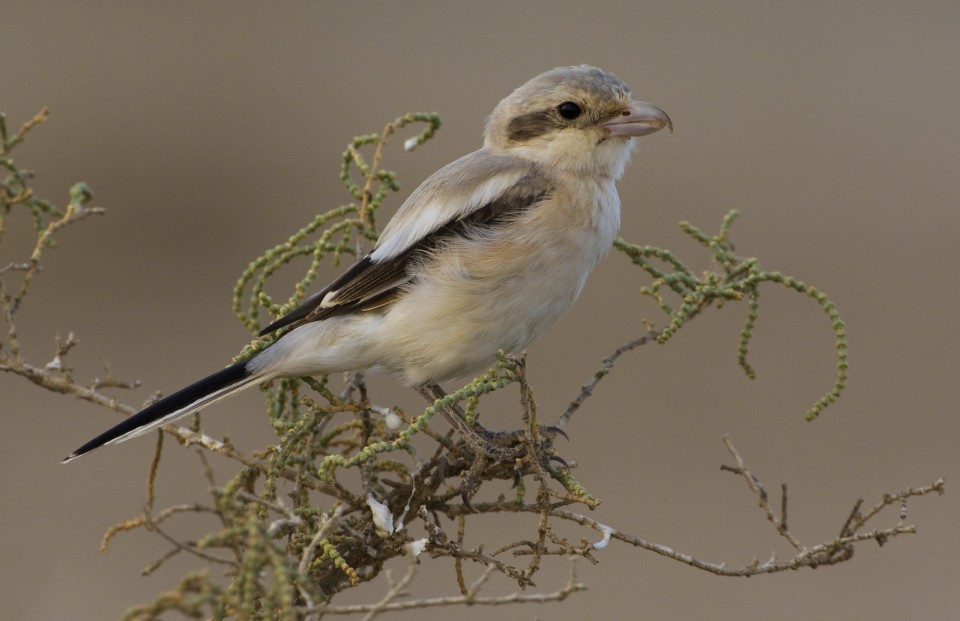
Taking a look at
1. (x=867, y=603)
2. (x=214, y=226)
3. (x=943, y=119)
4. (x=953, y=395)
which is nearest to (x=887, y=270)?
(x=953, y=395)

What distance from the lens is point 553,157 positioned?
128 inches

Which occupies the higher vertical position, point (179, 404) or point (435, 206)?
point (435, 206)

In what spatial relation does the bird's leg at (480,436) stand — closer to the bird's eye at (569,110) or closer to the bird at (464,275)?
the bird at (464,275)

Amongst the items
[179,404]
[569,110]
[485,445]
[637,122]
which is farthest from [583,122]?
[179,404]

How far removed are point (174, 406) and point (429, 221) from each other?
86cm

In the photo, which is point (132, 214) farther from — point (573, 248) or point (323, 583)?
point (323, 583)

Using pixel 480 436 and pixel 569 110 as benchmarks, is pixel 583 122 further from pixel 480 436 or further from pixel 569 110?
pixel 480 436

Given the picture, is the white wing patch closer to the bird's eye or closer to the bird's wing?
the bird's wing

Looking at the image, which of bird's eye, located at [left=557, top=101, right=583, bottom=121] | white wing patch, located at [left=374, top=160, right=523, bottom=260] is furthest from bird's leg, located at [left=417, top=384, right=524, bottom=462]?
bird's eye, located at [left=557, top=101, right=583, bottom=121]

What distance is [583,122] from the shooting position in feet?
10.7

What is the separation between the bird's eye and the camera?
10.8 feet

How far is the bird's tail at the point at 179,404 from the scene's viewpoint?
2.50m

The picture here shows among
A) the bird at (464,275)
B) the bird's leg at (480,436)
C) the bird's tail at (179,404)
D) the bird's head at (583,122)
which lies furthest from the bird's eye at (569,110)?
the bird's tail at (179,404)

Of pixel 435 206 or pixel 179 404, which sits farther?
pixel 435 206
